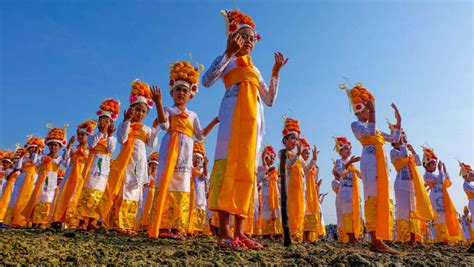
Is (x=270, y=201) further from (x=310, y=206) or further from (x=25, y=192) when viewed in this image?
(x=25, y=192)

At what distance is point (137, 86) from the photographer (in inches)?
256

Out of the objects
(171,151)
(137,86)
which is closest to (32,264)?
(171,151)

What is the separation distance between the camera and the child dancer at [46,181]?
9266 mm

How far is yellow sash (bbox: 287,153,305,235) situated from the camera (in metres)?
8.06

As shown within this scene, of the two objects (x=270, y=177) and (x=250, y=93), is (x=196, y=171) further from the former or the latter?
(x=250, y=93)

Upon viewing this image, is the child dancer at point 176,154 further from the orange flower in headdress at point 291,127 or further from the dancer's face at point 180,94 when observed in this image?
the orange flower in headdress at point 291,127

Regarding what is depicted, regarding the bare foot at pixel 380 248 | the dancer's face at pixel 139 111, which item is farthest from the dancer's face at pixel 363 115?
the dancer's face at pixel 139 111

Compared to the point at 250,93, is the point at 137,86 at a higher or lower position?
higher

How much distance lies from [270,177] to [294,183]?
191 centimetres

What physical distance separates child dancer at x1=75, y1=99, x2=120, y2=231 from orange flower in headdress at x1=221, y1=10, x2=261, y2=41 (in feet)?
12.5

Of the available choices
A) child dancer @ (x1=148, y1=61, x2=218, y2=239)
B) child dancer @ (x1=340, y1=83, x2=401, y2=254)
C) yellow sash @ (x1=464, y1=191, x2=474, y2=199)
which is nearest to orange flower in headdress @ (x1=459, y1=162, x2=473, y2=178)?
yellow sash @ (x1=464, y1=191, x2=474, y2=199)

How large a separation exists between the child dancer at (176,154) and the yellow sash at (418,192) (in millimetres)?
4923

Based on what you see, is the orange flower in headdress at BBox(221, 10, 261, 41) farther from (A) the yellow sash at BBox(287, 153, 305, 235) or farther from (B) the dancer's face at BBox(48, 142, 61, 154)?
(B) the dancer's face at BBox(48, 142, 61, 154)

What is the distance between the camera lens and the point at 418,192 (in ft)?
24.7
